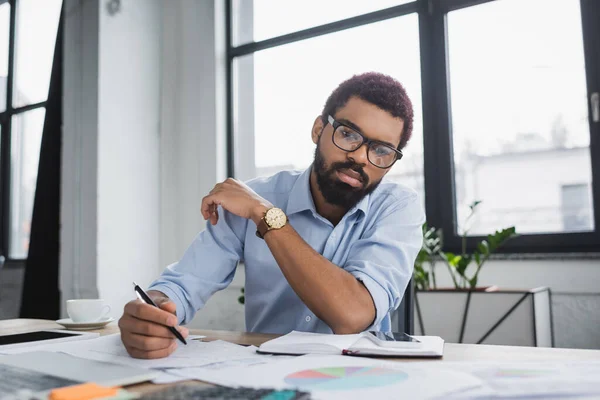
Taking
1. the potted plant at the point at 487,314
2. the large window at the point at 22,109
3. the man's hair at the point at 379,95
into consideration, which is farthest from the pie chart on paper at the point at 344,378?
the large window at the point at 22,109

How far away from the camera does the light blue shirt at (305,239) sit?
4.29 ft

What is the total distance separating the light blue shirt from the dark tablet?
0.76 ft

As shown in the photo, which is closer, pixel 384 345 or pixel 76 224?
pixel 384 345

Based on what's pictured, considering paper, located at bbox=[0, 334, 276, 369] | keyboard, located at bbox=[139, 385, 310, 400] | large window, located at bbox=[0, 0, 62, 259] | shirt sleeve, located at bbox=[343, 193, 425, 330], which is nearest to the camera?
keyboard, located at bbox=[139, 385, 310, 400]

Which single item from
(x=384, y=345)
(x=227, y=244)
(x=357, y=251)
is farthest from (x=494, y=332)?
(x=384, y=345)

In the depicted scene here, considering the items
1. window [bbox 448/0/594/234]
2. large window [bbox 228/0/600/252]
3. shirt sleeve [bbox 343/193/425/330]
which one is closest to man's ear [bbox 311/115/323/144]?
shirt sleeve [bbox 343/193/425/330]

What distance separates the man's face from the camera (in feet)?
4.64

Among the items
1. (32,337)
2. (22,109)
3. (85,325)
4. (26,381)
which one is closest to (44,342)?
(32,337)

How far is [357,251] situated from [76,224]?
6.98ft

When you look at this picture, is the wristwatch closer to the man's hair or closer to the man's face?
the man's face

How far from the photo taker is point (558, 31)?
7.86 feet

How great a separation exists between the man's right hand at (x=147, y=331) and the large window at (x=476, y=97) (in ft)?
5.65

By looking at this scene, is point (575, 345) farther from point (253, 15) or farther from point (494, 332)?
point (253, 15)

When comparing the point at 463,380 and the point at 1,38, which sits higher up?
the point at 1,38
